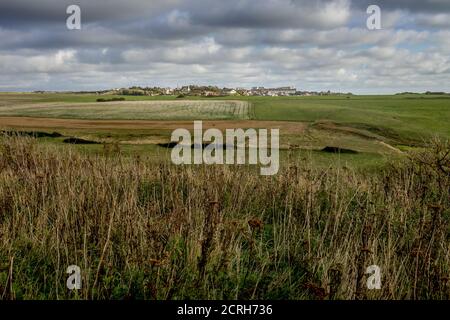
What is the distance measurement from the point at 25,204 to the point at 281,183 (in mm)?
5341

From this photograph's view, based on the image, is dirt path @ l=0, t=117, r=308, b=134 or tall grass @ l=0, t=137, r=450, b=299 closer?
tall grass @ l=0, t=137, r=450, b=299

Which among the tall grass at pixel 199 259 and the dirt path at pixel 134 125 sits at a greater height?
the dirt path at pixel 134 125

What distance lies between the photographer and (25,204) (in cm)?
806

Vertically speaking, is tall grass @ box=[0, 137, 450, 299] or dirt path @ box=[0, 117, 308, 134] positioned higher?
dirt path @ box=[0, 117, 308, 134]

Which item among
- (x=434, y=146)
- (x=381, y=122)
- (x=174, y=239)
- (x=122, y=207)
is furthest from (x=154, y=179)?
(x=381, y=122)

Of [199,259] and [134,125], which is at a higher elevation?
[134,125]

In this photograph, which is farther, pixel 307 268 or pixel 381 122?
pixel 381 122

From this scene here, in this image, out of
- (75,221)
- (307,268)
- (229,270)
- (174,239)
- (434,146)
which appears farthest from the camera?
(434,146)

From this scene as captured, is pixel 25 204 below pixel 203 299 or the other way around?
the other way around

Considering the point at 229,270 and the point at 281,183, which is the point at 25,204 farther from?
the point at 281,183

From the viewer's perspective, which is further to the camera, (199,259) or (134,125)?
(134,125)

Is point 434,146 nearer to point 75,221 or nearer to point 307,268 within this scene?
point 307,268

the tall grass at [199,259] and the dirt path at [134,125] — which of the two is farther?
the dirt path at [134,125]
